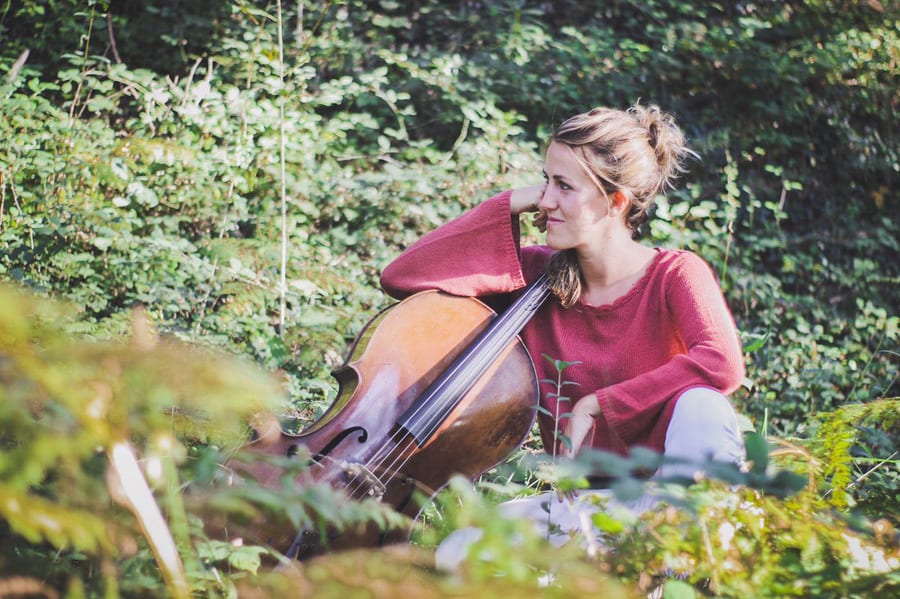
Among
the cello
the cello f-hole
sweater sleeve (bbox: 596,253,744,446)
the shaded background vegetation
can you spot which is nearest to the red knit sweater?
sweater sleeve (bbox: 596,253,744,446)

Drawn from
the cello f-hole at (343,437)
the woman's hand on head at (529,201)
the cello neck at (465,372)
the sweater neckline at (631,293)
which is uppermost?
the woman's hand on head at (529,201)

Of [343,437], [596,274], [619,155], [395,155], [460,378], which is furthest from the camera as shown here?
[395,155]

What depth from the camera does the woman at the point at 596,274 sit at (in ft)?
6.89

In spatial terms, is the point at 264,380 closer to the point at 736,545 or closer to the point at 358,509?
the point at 358,509

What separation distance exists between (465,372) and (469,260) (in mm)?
444

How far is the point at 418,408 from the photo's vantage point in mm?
1882

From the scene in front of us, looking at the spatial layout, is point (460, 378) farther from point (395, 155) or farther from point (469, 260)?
point (395, 155)

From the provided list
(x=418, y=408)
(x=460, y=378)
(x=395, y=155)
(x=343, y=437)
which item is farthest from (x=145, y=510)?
(x=395, y=155)

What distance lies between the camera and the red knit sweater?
2.02 metres

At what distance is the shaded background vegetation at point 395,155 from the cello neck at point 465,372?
0.80 meters

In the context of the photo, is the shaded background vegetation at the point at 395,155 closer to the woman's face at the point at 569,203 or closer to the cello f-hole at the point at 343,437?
the cello f-hole at the point at 343,437

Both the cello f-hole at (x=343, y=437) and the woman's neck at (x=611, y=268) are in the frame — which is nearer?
the cello f-hole at (x=343, y=437)

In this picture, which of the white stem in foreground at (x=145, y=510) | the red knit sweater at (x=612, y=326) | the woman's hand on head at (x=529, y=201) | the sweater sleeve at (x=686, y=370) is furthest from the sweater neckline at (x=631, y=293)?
the white stem in foreground at (x=145, y=510)

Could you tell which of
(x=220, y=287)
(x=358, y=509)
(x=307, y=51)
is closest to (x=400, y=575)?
(x=358, y=509)
